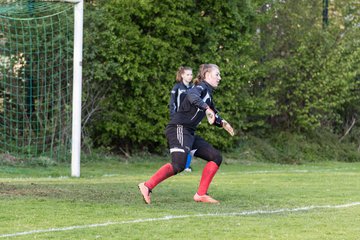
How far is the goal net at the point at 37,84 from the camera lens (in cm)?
1922

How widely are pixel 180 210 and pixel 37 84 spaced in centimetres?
1073

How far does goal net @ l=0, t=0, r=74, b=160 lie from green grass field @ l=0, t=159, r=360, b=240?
330 cm

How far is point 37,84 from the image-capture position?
65.4ft

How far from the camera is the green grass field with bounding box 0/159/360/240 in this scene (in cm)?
812

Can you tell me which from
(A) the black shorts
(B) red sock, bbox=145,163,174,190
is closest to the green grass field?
(B) red sock, bbox=145,163,174,190

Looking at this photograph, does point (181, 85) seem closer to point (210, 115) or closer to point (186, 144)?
point (186, 144)

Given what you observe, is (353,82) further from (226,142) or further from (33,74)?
(33,74)

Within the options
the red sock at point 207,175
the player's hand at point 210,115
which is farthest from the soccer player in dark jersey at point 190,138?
the player's hand at point 210,115

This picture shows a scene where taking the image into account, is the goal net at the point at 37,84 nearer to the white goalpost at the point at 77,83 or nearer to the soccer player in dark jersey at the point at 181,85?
the white goalpost at the point at 77,83

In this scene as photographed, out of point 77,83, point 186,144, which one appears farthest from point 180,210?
point 77,83

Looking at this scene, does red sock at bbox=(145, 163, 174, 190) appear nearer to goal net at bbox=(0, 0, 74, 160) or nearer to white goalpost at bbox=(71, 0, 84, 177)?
white goalpost at bbox=(71, 0, 84, 177)

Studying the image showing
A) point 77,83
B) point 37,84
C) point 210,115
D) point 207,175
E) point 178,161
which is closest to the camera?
point 210,115

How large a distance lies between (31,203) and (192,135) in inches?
94.1

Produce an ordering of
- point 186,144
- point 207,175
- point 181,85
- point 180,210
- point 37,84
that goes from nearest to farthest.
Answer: point 180,210 < point 186,144 < point 207,175 < point 181,85 < point 37,84
